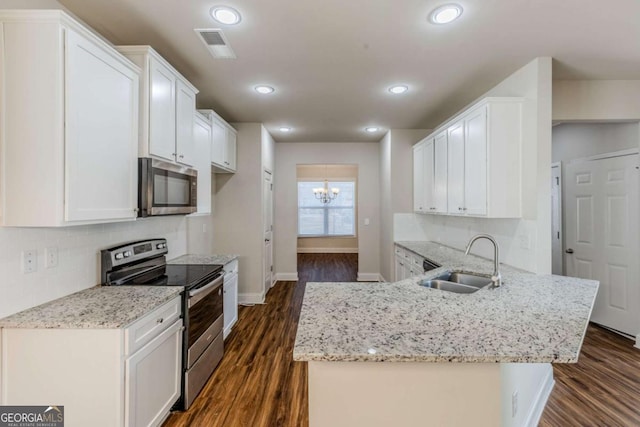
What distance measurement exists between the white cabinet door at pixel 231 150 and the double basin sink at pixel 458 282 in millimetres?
2997

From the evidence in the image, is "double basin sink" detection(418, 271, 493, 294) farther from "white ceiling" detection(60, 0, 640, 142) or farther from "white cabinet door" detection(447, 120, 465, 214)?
"white ceiling" detection(60, 0, 640, 142)

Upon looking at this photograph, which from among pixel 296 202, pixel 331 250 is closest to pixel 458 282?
pixel 296 202

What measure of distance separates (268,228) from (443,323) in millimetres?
4004

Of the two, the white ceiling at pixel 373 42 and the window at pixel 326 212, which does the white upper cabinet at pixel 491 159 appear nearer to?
the white ceiling at pixel 373 42

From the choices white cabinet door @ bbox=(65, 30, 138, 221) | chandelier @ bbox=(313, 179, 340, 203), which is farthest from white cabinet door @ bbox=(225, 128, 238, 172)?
chandelier @ bbox=(313, 179, 340, 203)

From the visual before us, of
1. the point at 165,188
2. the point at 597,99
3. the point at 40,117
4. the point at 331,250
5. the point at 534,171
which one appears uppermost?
the point at 597,99

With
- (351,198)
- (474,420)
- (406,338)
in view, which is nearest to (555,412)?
(474,420)

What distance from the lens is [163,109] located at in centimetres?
227

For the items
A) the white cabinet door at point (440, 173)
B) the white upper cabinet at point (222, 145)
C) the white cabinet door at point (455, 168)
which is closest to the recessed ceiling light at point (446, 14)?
the white cabinet door at point (455, 168)

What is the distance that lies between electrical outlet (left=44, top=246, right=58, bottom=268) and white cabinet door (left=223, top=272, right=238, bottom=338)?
4.81ft

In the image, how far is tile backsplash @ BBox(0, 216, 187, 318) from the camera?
152 cm

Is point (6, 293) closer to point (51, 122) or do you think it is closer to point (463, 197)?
point (51, 122)

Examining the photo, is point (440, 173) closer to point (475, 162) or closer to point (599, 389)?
point (475, 162)

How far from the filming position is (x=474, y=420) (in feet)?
3.91
